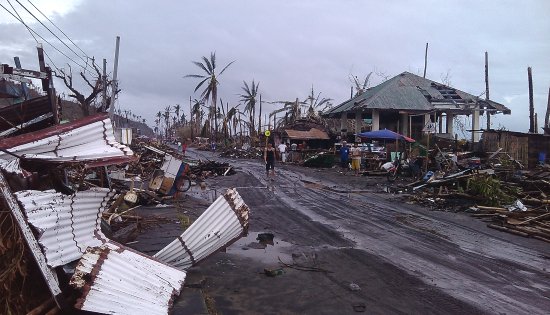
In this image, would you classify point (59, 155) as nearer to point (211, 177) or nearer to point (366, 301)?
point (366, 301)

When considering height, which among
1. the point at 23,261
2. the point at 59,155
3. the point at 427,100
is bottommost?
the point at 23,261

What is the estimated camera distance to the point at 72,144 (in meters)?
4.45

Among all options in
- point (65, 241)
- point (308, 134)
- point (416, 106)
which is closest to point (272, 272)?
point (65, 241)

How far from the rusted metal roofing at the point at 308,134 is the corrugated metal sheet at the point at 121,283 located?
32.8 meters

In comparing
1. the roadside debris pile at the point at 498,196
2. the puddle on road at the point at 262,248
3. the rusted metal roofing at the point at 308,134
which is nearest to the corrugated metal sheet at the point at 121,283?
the puddle on road at the point at 262,248

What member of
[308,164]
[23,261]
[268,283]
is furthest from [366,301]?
[308,164]

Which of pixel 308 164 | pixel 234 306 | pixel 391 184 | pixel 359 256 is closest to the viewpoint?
pixel 234 306

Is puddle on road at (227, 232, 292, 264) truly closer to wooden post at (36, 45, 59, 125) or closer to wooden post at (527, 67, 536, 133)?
wooden post at (36, 45, 59, 125)

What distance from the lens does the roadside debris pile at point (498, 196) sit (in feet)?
33.8

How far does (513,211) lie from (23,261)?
37.2 ft

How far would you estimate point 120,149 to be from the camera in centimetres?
472

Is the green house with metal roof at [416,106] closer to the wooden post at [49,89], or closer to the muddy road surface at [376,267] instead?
the muddy road surface at [376,267]

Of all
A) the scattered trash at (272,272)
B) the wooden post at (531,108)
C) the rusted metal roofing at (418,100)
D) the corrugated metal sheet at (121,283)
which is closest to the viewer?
the corrugated metal sheet at (121,283)

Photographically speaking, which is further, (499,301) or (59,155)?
(499,301)
